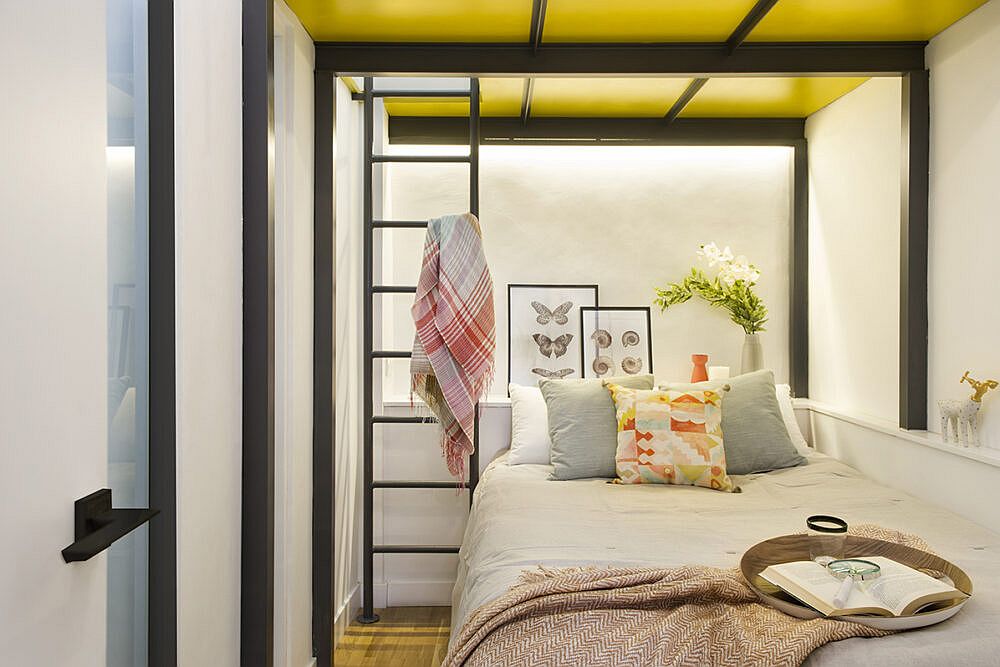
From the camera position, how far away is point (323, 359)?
3104mm

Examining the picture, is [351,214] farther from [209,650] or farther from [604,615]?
[604,615]

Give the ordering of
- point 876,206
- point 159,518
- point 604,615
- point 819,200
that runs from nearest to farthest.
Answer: point 159,518 → point 604,615 → point 876,206 → point 819,200

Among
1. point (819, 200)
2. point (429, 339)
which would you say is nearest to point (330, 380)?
point (429, 339)

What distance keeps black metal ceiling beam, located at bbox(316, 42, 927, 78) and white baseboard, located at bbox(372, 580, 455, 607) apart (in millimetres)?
2423

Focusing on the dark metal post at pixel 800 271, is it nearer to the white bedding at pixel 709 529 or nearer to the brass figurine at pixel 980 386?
the white bedding at pixel 709 529

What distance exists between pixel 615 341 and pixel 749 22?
1.82m

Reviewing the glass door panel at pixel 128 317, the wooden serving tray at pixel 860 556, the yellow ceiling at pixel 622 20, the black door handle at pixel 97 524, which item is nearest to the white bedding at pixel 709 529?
the wooden serving tray at pixel 860 556

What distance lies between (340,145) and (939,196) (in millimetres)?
2509

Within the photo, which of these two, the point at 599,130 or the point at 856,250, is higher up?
the point at 599,130

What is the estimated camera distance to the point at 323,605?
3135 mm

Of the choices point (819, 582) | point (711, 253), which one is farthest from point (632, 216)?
point (819, 582)

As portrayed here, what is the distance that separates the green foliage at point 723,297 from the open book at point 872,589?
7.32ft

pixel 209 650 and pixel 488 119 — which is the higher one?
pixel 488 119

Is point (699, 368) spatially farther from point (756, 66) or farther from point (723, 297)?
point (756, 66)
